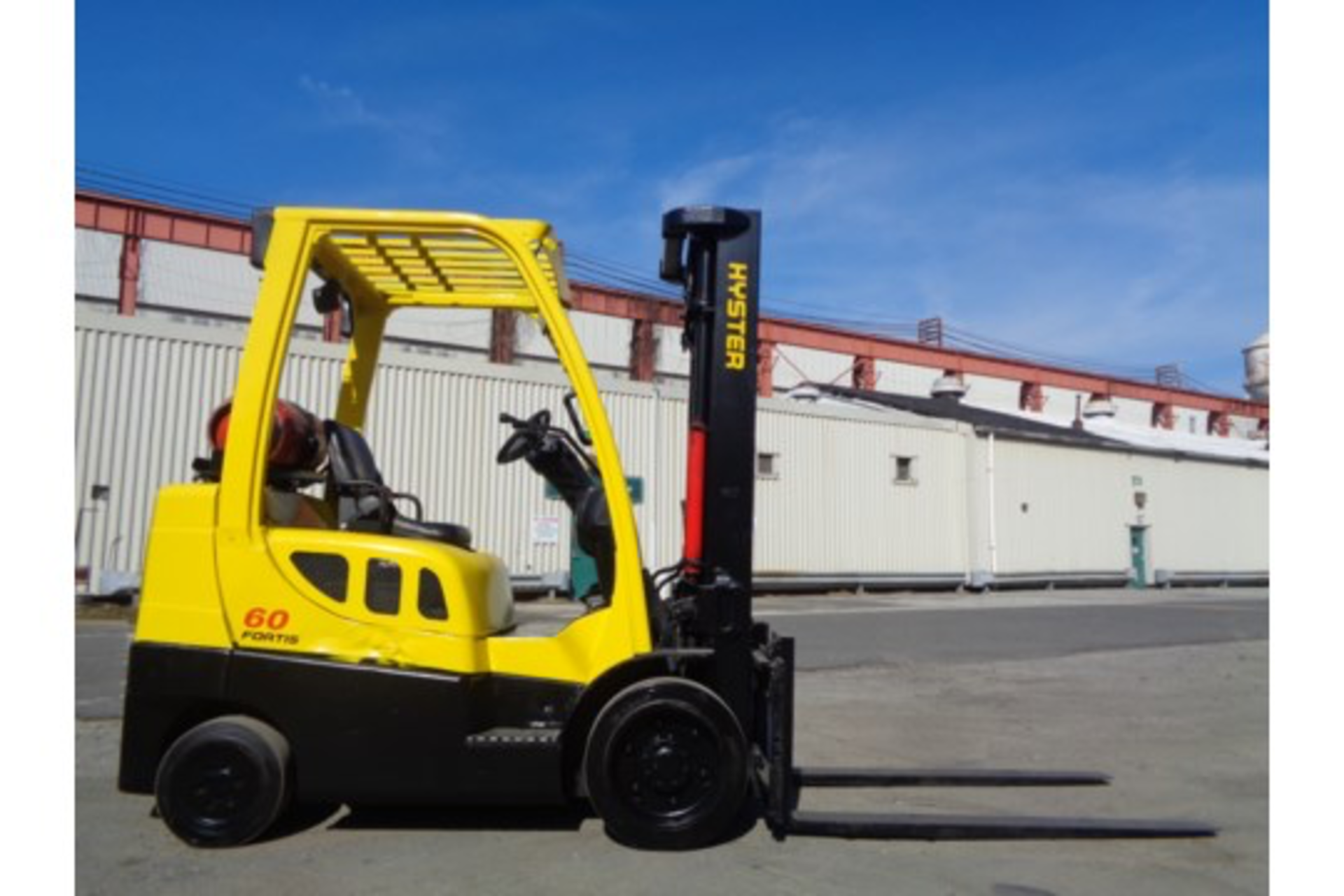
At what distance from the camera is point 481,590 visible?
4348 millimetres

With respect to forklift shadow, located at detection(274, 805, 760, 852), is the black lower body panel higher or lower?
higher

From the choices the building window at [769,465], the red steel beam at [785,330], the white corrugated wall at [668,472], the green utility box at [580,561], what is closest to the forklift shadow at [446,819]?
the red steel beam at [785,330]

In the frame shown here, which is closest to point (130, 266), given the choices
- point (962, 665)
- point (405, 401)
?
point (405, 401)

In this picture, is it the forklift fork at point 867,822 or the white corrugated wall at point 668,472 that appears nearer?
the forklift fork at point 867,822

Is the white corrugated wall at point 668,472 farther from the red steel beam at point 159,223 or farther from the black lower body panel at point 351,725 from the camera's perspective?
the black lower body panel at point 351,725

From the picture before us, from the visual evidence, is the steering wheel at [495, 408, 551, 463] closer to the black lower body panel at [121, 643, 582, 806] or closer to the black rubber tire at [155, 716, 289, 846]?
the black lower body panel at [121, 643, 582, 806]

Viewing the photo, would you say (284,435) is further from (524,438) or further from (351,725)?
(351,725)

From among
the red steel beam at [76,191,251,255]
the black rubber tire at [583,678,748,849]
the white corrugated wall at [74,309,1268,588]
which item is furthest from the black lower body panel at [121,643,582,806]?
the red steel beam at [76,191,251,255]

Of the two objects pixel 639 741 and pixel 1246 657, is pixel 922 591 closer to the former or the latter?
pixel 1246 657

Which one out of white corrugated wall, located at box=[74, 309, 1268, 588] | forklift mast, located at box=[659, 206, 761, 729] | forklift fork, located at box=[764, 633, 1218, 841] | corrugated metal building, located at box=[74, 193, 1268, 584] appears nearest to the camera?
forklift fork, located at box=[764, 633, 1218, 841]

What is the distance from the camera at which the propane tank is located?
173 inches

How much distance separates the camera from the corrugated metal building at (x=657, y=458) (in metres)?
16.3

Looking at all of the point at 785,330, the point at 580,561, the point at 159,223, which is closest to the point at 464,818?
the point at 580,561

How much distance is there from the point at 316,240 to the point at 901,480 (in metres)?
23.3
